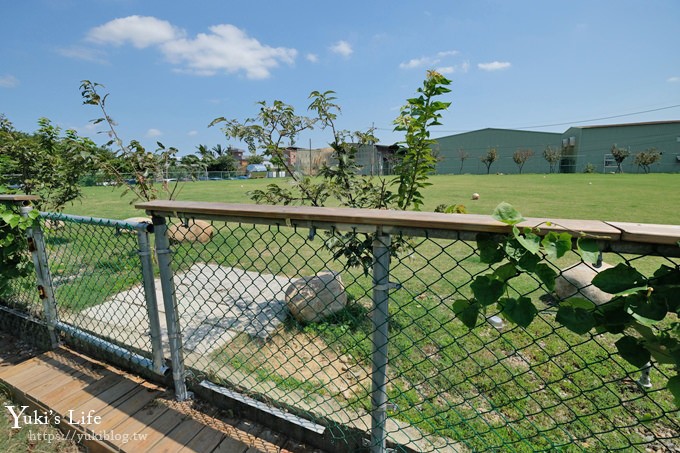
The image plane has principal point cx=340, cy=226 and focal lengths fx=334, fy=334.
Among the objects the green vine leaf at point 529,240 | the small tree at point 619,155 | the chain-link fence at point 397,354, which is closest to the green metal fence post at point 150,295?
the chain-link fence at point 397,354

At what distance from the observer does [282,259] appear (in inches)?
186

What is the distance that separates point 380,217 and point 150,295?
4.12 feet

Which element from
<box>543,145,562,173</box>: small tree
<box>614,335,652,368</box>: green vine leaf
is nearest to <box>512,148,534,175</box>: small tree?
<box>543,145,562,173</box>: small tree

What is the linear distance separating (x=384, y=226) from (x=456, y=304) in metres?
0.30

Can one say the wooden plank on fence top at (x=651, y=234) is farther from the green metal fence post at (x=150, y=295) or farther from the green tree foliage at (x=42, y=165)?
the green tree foliage at (x=42, y=165)

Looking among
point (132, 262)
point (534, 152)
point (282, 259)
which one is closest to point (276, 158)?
point (282, 259)

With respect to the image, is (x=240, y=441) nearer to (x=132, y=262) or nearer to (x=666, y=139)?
(x=132, y=262)

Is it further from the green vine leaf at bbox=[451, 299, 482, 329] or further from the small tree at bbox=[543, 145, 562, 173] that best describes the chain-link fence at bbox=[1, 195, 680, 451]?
the small tree at bbox=[543, 145, 562, 173]

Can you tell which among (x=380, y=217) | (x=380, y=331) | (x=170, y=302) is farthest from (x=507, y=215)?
(x=170, y=302)

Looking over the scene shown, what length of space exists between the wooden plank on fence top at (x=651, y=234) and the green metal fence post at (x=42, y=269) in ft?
9.36

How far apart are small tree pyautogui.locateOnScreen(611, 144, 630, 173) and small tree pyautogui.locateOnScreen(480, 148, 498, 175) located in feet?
34.7

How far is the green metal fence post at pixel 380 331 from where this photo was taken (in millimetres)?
1027

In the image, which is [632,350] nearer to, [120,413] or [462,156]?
[120,413]

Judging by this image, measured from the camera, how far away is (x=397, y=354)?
2.30m
